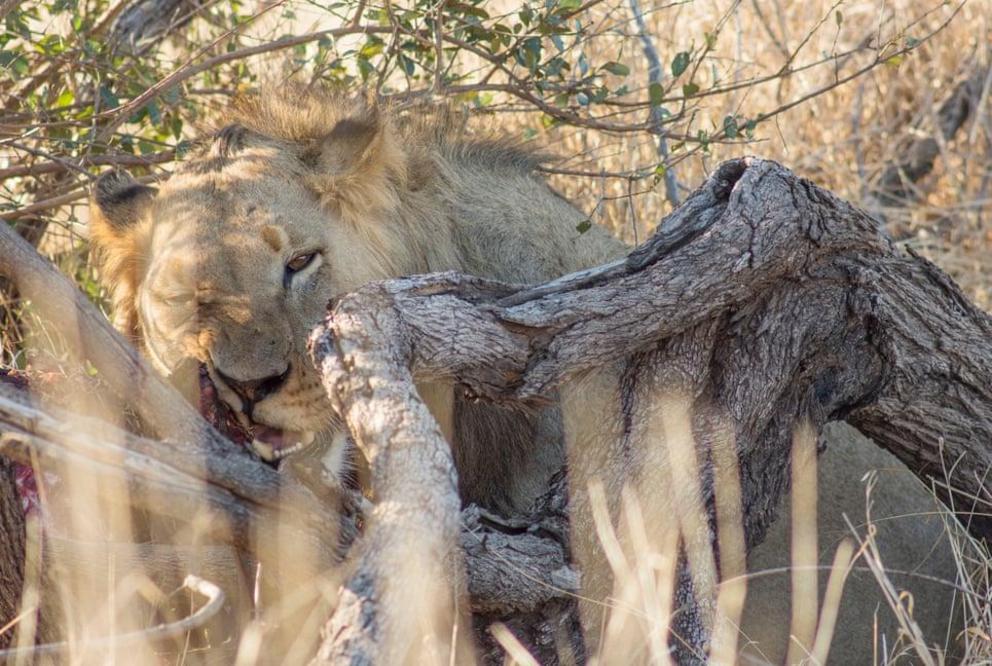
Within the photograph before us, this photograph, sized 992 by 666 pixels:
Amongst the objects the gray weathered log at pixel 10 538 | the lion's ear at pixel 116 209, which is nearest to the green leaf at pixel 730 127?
the lion's ear at pixel 116 209

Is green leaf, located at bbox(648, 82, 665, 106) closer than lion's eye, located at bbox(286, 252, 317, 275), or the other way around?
lion's eye, located at bbox(286, 252, 317, 275)

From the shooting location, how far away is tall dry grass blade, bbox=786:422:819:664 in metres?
3.53

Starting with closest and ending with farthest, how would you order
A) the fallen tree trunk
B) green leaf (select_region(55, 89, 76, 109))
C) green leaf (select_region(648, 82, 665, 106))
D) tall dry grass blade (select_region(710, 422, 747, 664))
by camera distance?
1. the fallen tree trunk
2. tall dry grass blade (select_region(710, 422, 747, 664))
3. green leaf (select_region(648, 82, 665, 106))
4. green leaf (select_region(55, 89, 76, 109))

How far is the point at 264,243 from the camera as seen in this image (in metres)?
3.24

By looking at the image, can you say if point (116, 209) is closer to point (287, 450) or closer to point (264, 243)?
point (264, 243)

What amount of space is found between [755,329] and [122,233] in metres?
1.88

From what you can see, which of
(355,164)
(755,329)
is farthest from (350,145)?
(755,329)

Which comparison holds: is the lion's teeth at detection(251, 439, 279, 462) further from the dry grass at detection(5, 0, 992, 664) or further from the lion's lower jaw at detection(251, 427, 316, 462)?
the dry grass at detection(5, 0, 992, 664)

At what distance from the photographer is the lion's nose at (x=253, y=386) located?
3.04 metres

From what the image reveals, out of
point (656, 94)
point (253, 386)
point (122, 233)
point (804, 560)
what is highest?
point (656, 94)

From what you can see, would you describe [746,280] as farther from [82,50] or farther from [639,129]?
[82,50]

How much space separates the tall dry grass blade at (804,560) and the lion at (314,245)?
0.39 feet

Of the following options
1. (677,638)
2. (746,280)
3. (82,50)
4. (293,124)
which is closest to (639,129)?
(293,124)

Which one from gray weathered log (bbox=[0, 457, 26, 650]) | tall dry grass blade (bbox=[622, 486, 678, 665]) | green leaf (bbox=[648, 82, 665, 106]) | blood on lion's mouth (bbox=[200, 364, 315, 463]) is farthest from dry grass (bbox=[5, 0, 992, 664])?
tall dry grass blade (bbox=[622, 486, 678, 665])
